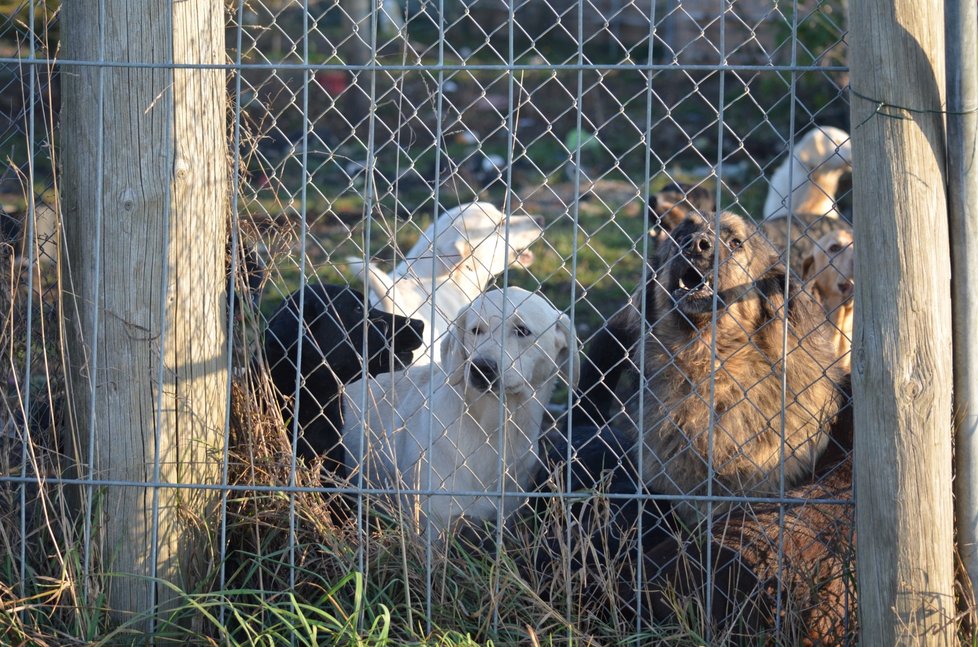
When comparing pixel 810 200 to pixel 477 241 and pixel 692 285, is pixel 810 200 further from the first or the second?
pixel 692 285

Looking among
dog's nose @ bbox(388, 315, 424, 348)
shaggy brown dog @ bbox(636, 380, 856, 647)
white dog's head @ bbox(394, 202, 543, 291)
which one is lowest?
shaggy brown dog @ bbox(636, 380, 856, 647)

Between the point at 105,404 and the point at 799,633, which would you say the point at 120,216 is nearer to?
the point at 105,404

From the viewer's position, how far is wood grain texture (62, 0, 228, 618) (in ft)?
9.15

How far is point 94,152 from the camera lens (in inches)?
112

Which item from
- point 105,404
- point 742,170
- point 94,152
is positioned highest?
point 742,170

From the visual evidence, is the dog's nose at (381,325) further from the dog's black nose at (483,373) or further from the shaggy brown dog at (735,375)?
the shaggy brown dog at (735,375)

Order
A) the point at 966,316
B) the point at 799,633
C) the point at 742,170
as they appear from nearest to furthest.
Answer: the point at 966,316
the point at 799,633
the point at 742,170

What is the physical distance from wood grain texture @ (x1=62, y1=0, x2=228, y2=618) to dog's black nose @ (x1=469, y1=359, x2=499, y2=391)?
92cm

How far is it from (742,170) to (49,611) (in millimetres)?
7775

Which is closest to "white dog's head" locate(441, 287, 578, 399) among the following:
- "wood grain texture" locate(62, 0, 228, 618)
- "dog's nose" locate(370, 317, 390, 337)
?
"dog's nose" locate(370, 317, 390, 337)

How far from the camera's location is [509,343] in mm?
3684

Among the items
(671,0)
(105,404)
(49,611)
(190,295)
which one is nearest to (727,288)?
(190,295)

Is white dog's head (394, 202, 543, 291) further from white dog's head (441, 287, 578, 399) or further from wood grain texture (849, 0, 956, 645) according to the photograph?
wood grain texture (849, 0, 956, 645)

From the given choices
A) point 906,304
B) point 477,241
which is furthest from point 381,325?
point 906,304
